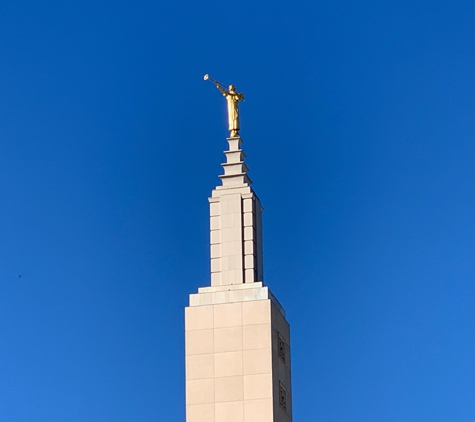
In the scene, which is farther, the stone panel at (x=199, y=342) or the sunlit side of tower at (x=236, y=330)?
A: the stone panel at (x=199, y=342)

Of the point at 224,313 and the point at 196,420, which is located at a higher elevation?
the point at 224,313

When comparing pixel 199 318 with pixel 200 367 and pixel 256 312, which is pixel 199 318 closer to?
pixel 200 367

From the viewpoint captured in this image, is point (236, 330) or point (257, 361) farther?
point (236, 330)

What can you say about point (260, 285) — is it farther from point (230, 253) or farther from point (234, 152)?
point (234, 152)

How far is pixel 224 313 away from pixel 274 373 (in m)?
2.83

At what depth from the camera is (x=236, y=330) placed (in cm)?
5400

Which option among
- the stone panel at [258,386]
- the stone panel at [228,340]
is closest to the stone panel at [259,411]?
the stone panel at [258,386]

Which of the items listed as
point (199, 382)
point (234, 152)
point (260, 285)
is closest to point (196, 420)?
point (199, 382)

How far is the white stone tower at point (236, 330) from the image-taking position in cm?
5312

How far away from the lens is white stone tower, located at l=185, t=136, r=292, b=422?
53.1 m

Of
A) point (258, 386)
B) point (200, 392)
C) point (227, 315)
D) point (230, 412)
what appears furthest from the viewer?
point (227, 315)

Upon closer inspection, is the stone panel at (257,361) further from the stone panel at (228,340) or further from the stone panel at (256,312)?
the stone panel at (256,312)

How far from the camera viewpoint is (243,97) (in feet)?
190

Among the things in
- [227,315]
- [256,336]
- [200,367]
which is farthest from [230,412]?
[227,315]
